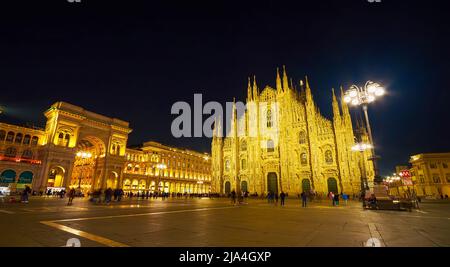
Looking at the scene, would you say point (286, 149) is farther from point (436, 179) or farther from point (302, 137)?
point (436, 179)

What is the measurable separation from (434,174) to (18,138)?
3683 inches

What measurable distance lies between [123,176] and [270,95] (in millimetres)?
42204

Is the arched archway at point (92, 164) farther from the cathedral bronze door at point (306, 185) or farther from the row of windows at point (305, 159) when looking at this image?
the cathedral bronze door at point (306, 185)

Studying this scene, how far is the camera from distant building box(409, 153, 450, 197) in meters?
50.2

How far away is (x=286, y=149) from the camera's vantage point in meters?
39.2

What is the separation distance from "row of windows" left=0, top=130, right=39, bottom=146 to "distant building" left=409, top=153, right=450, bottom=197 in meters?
89.8

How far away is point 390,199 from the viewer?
13.7 m

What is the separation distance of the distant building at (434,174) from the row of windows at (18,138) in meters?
89.8

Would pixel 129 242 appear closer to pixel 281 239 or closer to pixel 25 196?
pixel 281 239

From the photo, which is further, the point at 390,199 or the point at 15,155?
the point at 15,155

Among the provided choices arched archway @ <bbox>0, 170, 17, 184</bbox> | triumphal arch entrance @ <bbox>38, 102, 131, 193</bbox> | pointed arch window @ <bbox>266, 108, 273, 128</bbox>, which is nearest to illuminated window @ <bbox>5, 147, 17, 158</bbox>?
arched archway @ <bbox>0, 170, 17, 184</bbox>

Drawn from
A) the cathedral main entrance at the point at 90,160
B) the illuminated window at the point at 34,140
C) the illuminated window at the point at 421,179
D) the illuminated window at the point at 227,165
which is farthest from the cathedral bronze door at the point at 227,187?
the illuminated window at the point at 421,179
